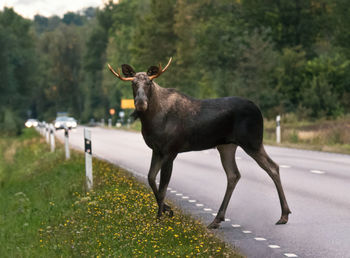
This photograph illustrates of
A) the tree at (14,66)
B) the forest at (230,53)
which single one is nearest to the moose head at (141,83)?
the forest at (230,53)

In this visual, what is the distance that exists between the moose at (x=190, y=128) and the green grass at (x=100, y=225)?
69 centimetres

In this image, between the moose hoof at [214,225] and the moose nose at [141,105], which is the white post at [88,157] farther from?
the moose nose at [141,105]

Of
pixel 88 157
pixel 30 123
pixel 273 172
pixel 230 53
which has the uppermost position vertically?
pixel 230 53

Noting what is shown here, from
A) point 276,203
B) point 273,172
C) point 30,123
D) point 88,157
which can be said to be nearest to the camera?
point 273,172

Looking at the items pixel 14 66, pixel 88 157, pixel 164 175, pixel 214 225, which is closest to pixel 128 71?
pixel 164 175

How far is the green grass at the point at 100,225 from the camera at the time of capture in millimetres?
7367

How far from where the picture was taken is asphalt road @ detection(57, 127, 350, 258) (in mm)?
7844

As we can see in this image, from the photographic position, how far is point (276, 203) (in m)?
11.1

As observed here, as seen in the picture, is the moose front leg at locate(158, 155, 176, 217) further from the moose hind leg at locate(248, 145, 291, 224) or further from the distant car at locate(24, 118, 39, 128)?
the distant car at locate(24, 118, 39, 128)

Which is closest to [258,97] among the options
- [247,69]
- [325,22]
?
[247,69]

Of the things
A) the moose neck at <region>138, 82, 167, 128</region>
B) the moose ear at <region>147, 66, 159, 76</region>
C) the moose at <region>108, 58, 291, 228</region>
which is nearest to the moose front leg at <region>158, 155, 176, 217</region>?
the moose at <region>108, 58, 291, 228</region>

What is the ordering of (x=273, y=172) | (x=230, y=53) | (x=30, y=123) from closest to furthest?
1. (x=273, y=172)
2. (x=30, y=123)
3. (x=230, y=53)

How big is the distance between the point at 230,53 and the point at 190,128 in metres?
54.9

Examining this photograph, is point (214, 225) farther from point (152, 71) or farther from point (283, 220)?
point (152, 71)
